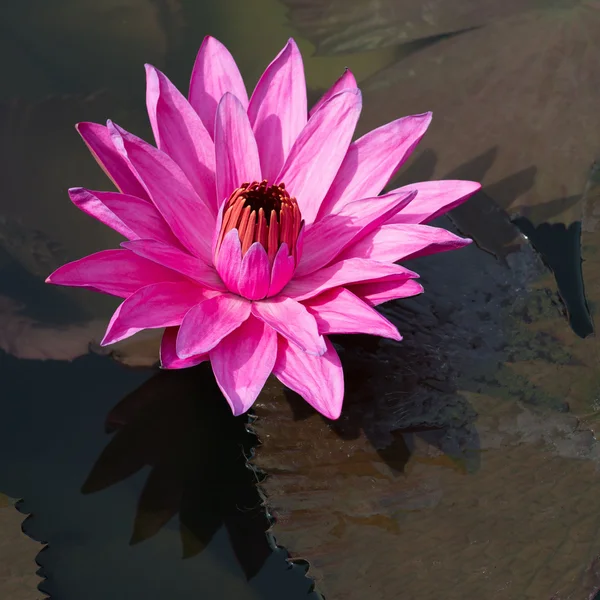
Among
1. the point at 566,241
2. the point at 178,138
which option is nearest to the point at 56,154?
the point at 178,138

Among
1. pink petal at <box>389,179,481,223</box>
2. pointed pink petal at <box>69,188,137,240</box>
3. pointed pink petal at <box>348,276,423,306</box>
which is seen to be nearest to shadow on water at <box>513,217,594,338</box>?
pink petal at <box>389,179,481,223</box>

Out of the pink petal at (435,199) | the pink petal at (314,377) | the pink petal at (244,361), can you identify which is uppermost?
the pink petal at (435,199)

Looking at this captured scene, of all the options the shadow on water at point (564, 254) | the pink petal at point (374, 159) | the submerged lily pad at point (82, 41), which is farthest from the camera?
the submerged lily pad at point (82, 41)

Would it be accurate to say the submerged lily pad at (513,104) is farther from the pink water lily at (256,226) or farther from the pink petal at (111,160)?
the pink petal at (111,160)

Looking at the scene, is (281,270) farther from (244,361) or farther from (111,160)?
(111,160)

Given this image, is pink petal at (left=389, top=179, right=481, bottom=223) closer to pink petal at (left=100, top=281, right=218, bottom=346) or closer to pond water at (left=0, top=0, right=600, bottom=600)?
pond water at (left=0, top=0, right=600, bottom=600)

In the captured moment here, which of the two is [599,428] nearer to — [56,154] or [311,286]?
[311,286]

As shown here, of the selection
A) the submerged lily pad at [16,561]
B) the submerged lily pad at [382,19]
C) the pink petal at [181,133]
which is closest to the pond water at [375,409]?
the submerged lily pad at [16,561]
